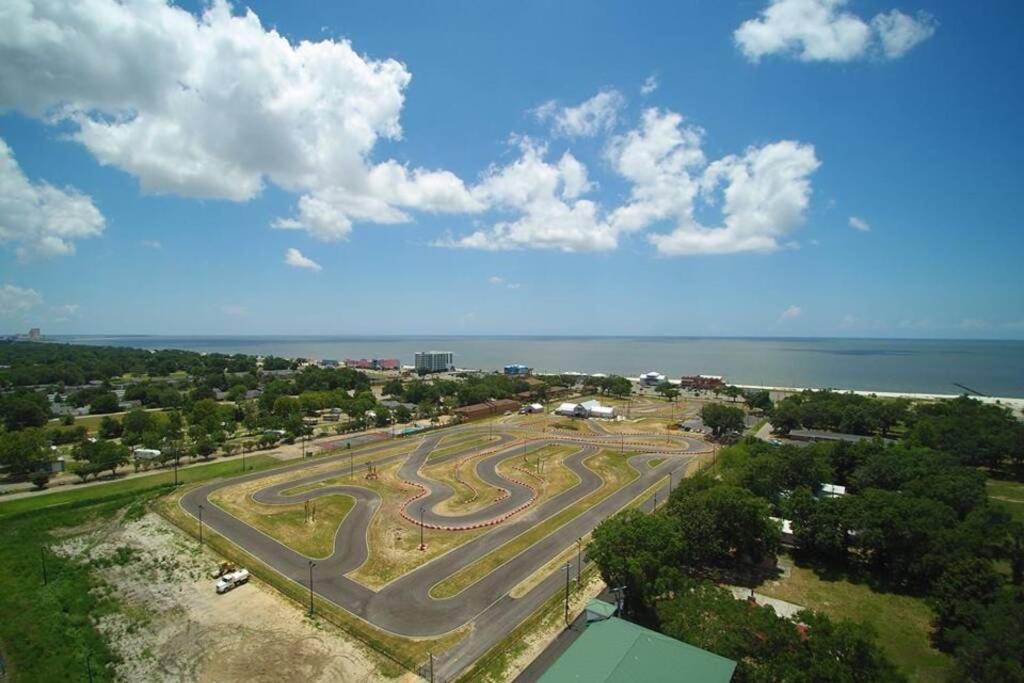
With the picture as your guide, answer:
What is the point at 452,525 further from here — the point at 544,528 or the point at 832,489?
the point at 832,489

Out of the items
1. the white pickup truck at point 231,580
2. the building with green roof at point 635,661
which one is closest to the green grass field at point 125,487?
the white pickup truck at point 231,580

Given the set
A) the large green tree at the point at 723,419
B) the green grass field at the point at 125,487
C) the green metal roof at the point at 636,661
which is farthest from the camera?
the large green tree at the point at 723,419

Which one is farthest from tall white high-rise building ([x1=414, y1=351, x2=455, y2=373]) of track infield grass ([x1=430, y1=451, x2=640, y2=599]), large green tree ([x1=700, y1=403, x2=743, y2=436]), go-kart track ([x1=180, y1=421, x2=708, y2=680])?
track infield grass ([x1=430, y1=451, x2=640, y2=599])

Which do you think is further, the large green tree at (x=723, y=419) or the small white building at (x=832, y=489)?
the large green tree at (x=723, y=419)

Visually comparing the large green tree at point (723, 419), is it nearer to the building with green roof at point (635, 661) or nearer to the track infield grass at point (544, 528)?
the track infield grass at point (544, 528)

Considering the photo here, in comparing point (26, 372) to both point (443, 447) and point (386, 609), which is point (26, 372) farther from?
point (386, 609)
